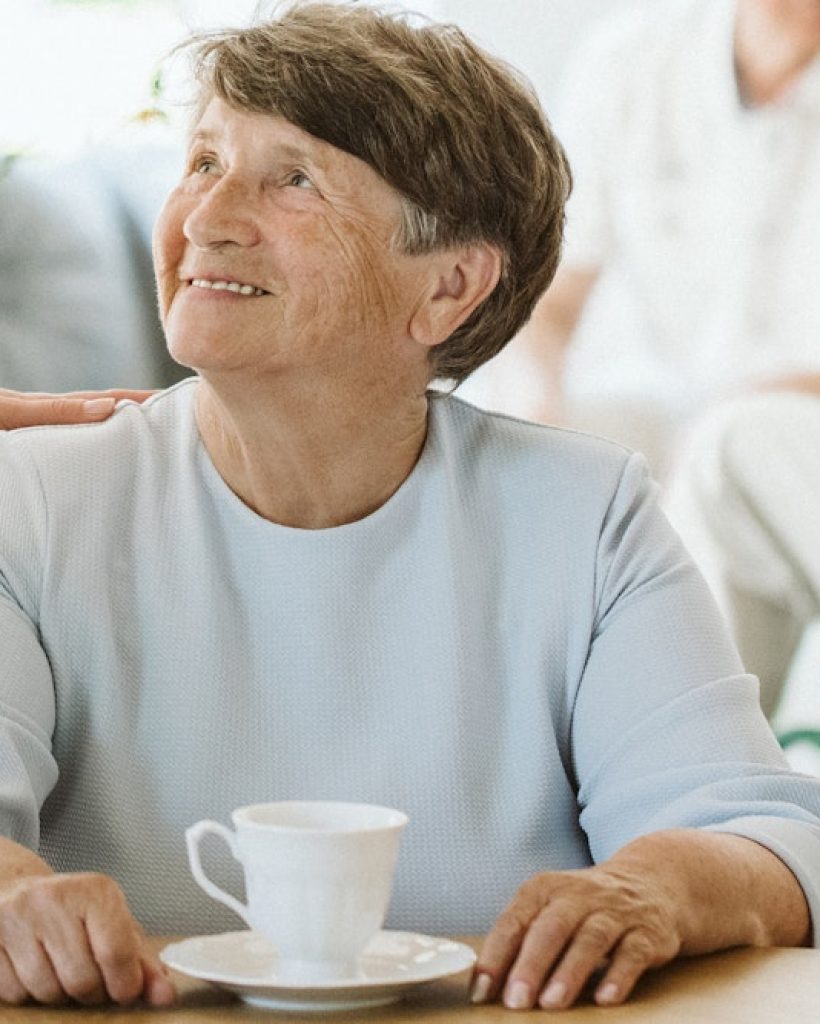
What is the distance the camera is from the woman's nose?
1487mm

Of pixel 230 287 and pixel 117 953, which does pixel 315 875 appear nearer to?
pixel 117 953

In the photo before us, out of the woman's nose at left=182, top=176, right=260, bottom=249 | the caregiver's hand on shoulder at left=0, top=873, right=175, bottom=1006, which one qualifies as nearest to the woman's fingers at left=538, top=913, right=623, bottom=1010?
the caregiver's hand on shoulder at left=0, top=873, right=175, bottom=1006

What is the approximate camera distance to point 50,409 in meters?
1.66

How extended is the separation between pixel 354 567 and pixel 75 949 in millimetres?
608

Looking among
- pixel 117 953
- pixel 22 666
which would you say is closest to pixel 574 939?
pixel 117 953

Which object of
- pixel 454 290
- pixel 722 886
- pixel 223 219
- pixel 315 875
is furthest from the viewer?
pixel 454 290

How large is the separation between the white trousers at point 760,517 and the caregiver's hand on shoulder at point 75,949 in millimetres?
2047

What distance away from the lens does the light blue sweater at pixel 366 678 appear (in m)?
1.40

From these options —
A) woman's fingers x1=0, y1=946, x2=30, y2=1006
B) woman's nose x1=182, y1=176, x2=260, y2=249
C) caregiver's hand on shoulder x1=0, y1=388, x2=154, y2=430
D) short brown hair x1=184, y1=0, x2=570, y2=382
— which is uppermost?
short brown hair x1=184, y1=0, x2=570, y2=382

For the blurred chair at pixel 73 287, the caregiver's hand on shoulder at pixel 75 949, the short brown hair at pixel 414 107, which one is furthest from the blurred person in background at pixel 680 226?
the caregiver's hand on shoulder at pixel 75 949

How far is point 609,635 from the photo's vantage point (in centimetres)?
150

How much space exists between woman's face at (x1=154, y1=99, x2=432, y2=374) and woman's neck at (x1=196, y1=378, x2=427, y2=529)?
1.5 inches

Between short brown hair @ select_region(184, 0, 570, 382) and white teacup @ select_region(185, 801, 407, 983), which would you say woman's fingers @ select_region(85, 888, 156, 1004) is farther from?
short brown hair @ select_region(184, 0, 570, 382)

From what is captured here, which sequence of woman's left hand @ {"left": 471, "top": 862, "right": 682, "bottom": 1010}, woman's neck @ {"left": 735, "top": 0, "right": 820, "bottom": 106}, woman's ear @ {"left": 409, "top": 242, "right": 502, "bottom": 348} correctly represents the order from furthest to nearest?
1. woman's neck @ {"left": 735, "top": 0, "right": 820, "bottom": 106}
2. woman's ear @ {"left": 409, "top": 242, "right": 502, "bottom": 348}
3. woman's left hand @ {"left": 471, "top": 862, "right": 682, "bottom": 1010}
